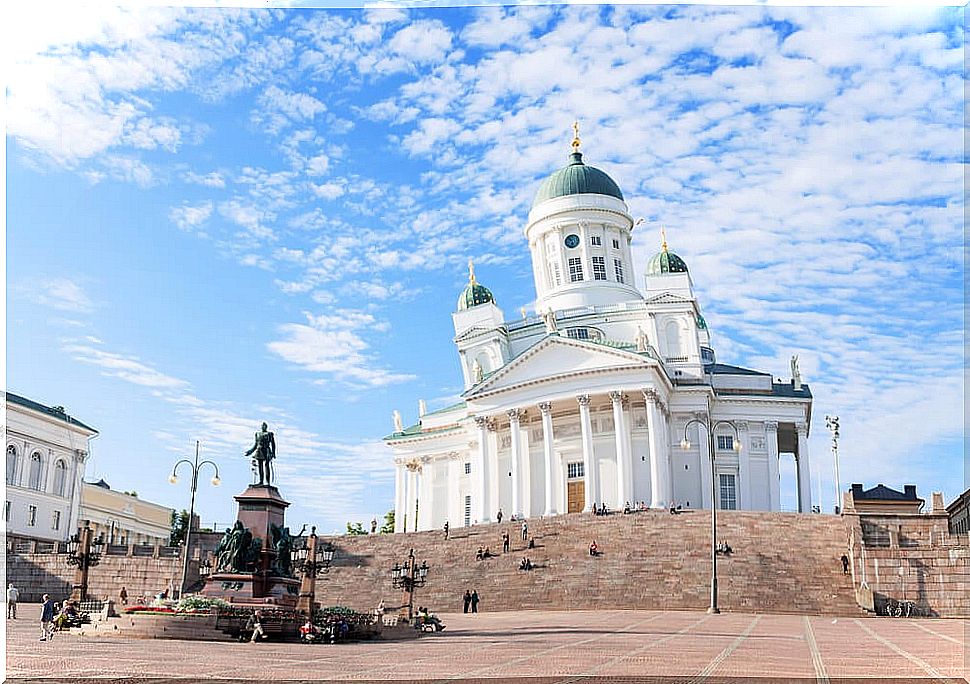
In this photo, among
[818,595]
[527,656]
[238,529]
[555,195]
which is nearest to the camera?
[527,656]

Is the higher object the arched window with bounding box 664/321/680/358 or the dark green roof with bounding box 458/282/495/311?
the dark green roof with bounding box 458/282/495/311

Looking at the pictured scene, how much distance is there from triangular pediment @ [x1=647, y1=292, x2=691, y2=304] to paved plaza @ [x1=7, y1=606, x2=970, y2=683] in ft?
121

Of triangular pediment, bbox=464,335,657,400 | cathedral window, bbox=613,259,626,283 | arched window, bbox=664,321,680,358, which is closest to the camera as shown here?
triangular pediment, bbox=464,335,657,400

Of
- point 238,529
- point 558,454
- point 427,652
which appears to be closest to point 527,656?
point 427,652

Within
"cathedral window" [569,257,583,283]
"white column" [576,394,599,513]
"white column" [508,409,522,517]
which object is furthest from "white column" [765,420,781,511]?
"cathedral window" [569,257,583,283]

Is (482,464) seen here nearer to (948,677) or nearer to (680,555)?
(680,555)

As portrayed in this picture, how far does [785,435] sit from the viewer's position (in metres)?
64.6

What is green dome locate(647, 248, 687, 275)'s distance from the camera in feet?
218

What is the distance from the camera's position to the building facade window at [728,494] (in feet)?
198

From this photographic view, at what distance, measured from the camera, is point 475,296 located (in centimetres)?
7156

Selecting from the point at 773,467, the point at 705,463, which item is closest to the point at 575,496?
the point at 705,463

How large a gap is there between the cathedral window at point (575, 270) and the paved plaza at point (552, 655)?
4433 centimetres

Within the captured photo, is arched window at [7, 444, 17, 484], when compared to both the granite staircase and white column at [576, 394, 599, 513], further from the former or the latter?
white column at [576, 394, 599, 513]

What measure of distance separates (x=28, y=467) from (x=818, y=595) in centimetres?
4611
